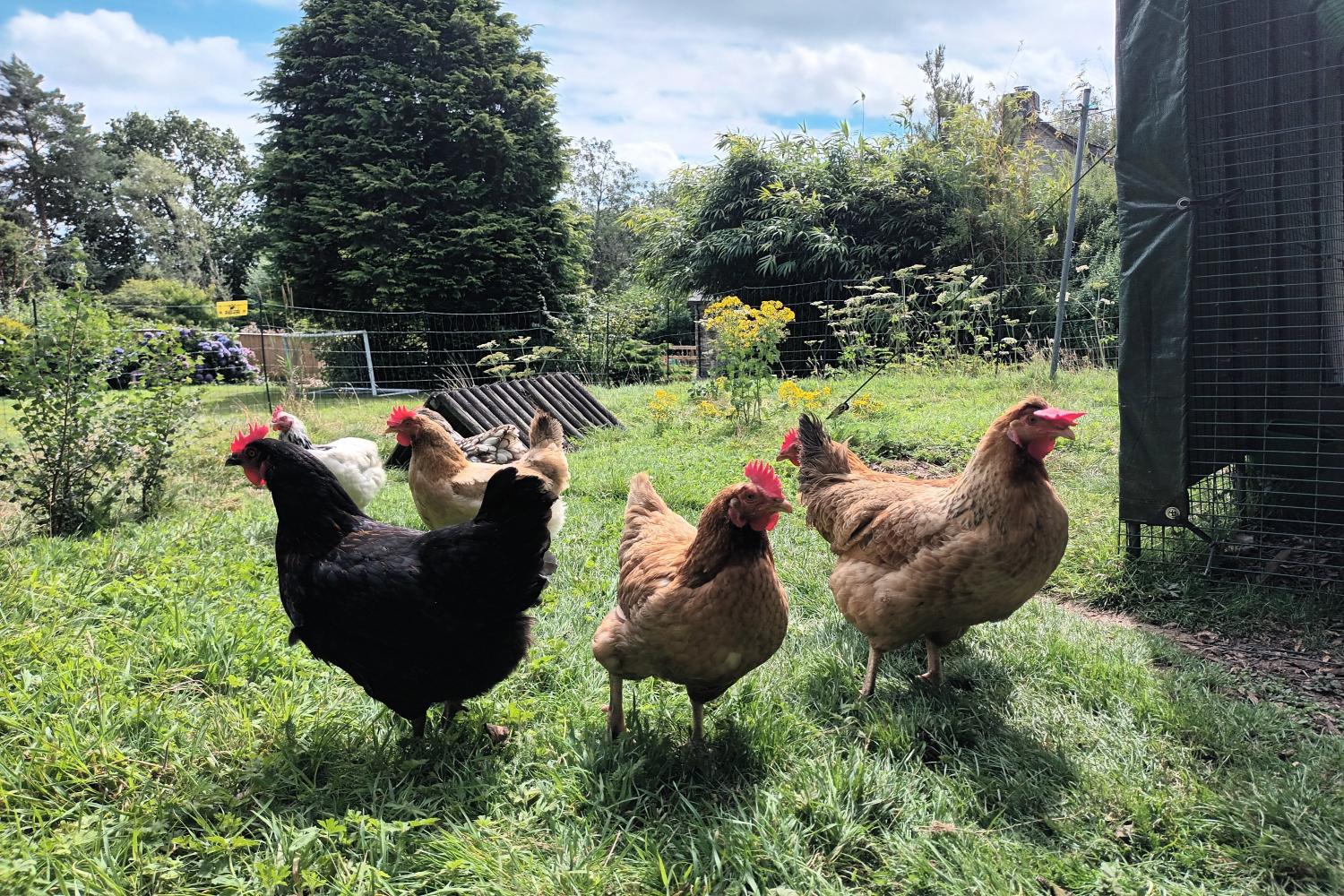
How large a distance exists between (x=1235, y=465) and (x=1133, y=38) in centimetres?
269

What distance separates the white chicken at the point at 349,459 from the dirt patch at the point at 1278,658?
17.4ft

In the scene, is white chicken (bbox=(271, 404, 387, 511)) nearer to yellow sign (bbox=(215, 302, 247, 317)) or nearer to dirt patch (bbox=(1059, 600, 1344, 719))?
dirt patch (bbox=(1059, 600, 1344, 719))

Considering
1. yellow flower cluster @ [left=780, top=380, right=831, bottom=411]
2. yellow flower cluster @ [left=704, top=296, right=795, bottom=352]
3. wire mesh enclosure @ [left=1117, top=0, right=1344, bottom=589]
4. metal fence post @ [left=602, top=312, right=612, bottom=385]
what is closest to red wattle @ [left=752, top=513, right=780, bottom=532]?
wire mesh enclosure @ [left=1117, top=0, right=1344, bottom=589]

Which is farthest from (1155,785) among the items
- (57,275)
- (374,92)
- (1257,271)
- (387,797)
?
(57,275)

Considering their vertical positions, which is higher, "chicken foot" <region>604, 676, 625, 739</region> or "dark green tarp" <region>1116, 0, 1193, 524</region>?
"dark green tarp" <region>1116, 0, 1193, 524</region>

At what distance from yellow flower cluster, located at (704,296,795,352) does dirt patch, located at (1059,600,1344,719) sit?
5385 millimetres

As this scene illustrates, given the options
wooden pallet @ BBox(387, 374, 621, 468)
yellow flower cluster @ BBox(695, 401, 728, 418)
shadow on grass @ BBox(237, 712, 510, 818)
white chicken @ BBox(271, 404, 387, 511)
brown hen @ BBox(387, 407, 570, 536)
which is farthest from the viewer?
yellow flower cluster @ BBox(695, 401, 728, 418)

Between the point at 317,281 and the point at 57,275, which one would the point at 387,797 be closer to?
the point at 317,281

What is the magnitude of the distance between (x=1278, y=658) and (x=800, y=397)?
17.4ft

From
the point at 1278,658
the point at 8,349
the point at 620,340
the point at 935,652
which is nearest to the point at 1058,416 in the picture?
the point at 935,652

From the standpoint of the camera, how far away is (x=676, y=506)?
18.6ft

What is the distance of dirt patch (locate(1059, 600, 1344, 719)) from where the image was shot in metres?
2.95

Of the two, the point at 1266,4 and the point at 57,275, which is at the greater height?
the point at 57,275

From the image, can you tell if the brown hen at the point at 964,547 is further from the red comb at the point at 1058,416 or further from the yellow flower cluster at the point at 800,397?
the yellow flower cluster at the point at 800,397
